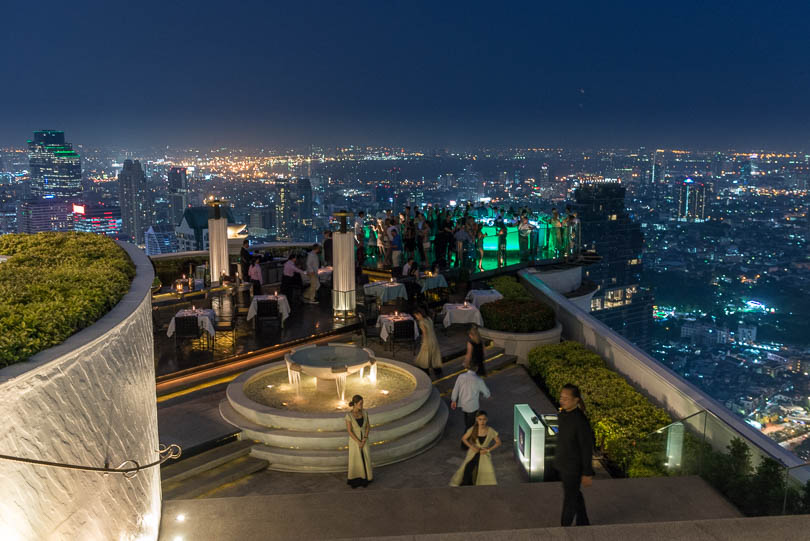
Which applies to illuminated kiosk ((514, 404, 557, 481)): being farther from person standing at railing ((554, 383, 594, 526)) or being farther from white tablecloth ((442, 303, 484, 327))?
white tablecloth ((442, 303, 484, 327))

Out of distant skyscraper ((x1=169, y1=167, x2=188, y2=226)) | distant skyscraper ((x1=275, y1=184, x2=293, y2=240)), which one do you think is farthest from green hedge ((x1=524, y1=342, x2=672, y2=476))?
distant skyscraper ((x1=169, y1=167, x2=188, y2=226))

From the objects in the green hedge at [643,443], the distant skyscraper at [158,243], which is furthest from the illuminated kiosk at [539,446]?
the distant skyscraper at [158,243]

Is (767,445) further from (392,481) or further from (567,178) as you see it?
(567,178)

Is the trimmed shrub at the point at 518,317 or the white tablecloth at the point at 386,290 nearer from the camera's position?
the trimmed shrub at the point at 518,317

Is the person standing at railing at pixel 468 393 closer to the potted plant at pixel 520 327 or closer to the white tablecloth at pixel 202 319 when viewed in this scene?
the potted plant at pixel 520 327

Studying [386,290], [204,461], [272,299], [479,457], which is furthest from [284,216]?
[479,457]

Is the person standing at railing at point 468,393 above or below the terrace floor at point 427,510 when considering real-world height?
above

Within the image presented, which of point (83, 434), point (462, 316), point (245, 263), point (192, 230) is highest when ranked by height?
point (83, 434)

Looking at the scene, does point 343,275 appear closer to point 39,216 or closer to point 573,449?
point 573,449
